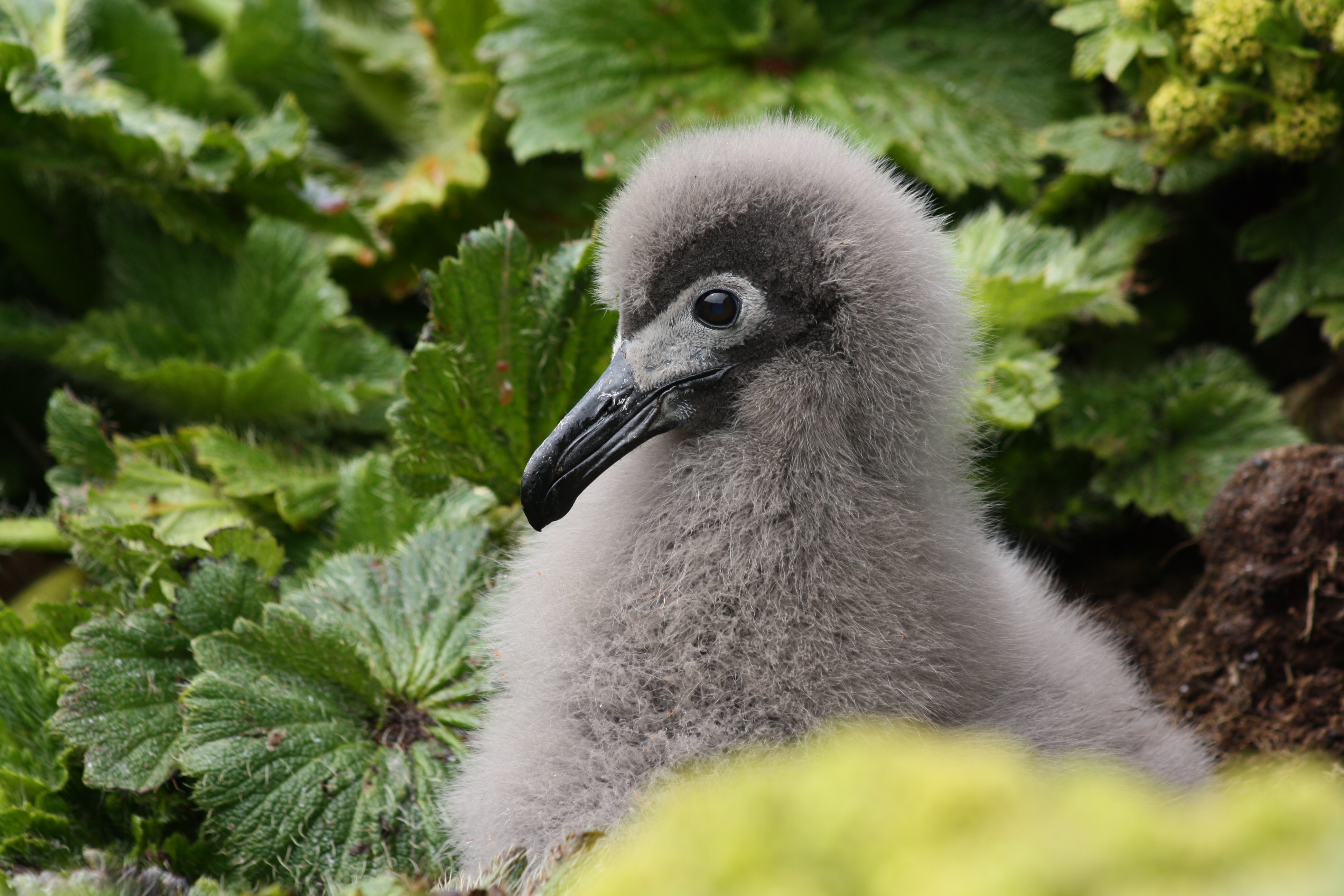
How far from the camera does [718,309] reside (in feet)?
4.85

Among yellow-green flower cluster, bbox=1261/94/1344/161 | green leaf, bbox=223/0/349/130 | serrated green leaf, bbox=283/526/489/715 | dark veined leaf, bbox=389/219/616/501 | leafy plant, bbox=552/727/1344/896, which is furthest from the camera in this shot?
green leaf, bbox=223/0/349/130

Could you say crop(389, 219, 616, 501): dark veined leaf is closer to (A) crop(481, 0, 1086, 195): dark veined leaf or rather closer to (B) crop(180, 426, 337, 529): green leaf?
(B) crop(180, 426, 337, 529): green leaf

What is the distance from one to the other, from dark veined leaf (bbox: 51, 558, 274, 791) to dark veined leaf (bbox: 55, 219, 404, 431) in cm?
68

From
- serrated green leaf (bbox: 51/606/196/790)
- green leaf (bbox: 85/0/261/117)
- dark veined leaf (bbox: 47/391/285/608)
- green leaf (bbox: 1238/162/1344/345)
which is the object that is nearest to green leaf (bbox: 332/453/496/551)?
dark veined leaf (bbox: 47/391/285/608)

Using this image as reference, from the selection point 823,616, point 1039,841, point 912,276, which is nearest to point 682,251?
point 912,276

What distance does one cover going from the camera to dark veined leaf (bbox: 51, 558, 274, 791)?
5.11ft

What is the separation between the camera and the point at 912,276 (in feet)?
4.94

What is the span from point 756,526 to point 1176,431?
1325 mm

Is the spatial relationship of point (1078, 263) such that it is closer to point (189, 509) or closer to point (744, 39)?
point (744, 39)

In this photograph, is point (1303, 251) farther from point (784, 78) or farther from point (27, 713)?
point (27, 713)

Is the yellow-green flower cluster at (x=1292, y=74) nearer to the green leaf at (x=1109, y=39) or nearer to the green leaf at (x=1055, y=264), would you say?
the green leaf at (x=1109, y=39)

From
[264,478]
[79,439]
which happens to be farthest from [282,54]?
[264,478]

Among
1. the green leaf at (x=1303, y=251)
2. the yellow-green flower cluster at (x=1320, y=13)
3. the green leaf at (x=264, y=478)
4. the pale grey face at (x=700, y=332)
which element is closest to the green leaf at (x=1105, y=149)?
the green leaf at (x=1303, y=251)

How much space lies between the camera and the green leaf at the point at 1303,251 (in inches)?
87.4
